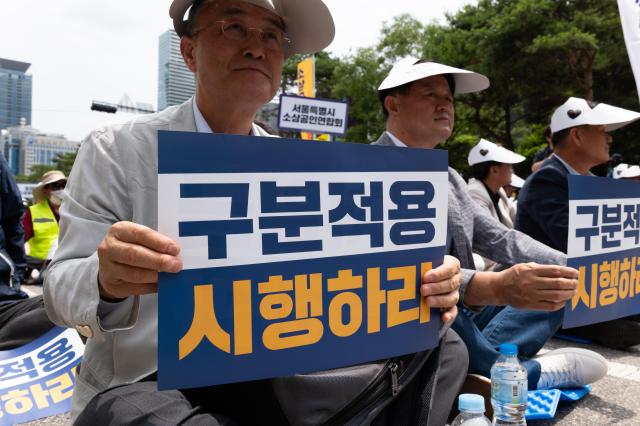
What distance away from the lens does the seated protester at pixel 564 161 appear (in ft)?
10.1

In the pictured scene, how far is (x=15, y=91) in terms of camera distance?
77188 mm

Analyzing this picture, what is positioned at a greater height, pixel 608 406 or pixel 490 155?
pixel 490 155

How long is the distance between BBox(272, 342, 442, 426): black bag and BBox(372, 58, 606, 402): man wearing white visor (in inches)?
22.0

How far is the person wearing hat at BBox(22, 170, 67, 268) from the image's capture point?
23.0 feet

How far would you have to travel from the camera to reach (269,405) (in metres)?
1.32

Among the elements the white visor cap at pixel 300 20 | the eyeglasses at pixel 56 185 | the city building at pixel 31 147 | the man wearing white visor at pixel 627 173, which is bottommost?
the eyeglasses at pixel 56 185

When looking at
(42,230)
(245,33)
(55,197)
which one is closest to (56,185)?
(55,197)

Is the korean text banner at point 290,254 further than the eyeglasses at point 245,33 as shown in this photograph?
No

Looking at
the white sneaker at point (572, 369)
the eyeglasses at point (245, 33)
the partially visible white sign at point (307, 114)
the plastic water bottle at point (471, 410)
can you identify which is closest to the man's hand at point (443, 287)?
the plastic water bottle at point (471, 410)

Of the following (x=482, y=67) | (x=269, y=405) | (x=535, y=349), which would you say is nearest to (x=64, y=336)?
(x=269, y=405)

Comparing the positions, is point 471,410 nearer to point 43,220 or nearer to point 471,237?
point 471,237

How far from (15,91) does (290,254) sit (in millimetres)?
89691

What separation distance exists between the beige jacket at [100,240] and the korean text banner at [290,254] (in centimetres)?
19

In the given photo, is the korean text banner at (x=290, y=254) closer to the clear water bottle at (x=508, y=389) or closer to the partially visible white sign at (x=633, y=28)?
the clear water bottle at (x=508, y=389)
